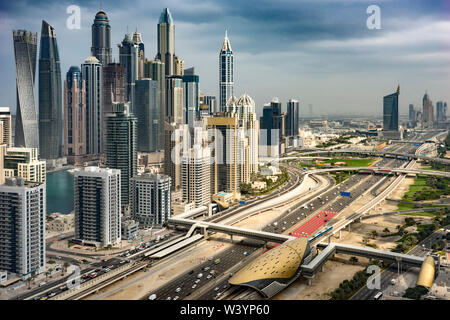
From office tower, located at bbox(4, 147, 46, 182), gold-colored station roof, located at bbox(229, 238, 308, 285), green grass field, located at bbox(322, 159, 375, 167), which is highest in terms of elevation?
office tower, located at bbox(4, 147, 46, 182)

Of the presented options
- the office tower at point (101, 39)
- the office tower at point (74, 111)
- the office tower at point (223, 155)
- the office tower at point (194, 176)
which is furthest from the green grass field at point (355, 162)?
the office tower at point (101, 39)

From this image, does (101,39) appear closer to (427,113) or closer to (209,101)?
(209,101)

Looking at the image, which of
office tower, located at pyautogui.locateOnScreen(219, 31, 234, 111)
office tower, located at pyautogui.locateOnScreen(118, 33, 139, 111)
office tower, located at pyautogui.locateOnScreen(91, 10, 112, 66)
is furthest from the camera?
office tower, located at pyautogui.locateOnScreen(118, 33, 139, 111)

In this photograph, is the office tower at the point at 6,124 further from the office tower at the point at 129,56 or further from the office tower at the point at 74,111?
the office tower at the point at 129,56

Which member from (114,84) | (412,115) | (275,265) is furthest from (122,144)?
(412,115)

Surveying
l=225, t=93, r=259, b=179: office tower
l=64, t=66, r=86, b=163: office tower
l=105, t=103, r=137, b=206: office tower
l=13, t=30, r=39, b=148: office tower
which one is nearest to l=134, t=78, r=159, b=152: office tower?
l=64, t=66, r=86, b=163: office tower

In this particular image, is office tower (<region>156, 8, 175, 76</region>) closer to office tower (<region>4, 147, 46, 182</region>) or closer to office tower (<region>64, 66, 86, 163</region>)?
office tower (<region>64, 66, 86, 163</region>)
